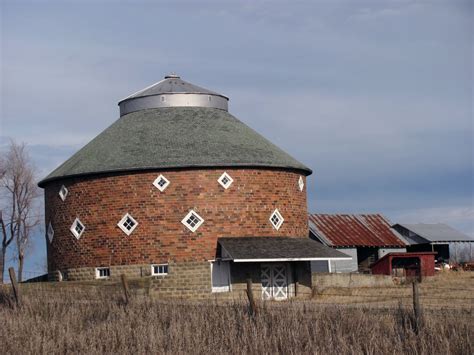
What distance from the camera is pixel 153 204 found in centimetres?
3556

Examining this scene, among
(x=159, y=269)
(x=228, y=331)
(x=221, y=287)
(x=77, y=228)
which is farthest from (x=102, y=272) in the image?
(x=228, y=331)

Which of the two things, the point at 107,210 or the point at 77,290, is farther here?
the point at 107,210

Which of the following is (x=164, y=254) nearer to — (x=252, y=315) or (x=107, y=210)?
(x=107, y=210)

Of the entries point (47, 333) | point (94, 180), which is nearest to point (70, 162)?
point (94, 180)

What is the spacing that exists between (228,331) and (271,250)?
49.5 feet

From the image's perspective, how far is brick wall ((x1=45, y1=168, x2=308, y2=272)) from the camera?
3547 centimetres

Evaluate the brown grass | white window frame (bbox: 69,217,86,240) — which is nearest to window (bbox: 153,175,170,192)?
white window frame (bbox: 69,217,86,240)

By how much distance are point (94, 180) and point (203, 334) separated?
17.8 m

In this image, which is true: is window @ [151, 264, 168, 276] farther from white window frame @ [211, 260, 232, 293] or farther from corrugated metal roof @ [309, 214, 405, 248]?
corrugated metal roof @ [309, 214, 405, 248]

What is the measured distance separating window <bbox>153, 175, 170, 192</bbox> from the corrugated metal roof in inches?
540

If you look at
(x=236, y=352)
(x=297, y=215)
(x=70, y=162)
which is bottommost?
(x=236, y=352)

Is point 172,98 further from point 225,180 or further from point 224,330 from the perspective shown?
point 224,330

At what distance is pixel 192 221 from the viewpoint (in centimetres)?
3550

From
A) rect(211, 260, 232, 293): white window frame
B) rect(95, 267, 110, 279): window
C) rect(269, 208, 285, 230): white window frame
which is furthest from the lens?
rect(269, 208, 285, 230): white window frame
